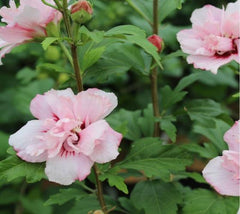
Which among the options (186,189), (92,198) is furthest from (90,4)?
(186,189)

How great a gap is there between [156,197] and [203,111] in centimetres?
23

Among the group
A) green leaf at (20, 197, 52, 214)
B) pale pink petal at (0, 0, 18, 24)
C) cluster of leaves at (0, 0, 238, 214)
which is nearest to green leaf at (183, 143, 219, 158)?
cluster of leaves at (0, 0, 238, 214)

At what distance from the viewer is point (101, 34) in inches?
31.7

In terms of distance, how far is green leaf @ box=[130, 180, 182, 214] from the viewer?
1004 millimetres

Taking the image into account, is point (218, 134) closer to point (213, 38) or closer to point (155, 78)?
point (155, 78)

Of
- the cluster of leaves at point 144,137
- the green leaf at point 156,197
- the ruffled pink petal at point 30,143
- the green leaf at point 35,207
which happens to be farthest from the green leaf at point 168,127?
the green leaf at point 35,207

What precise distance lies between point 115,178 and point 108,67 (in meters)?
0.27

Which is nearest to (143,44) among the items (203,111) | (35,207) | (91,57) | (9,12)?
(91,57)

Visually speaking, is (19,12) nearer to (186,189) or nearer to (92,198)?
(92,198)

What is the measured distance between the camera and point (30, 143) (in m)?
0.81

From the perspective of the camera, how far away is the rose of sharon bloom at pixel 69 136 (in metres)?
0.78

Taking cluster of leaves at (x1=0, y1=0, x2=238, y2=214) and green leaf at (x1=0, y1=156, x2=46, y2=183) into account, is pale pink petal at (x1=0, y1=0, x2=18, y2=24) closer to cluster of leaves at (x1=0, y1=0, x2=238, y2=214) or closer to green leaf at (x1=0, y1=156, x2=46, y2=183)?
cluster of leaves at (x1=0, y1=0, x2=238, y2=214)

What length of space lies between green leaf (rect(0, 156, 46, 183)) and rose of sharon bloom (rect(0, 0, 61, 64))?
0.21m

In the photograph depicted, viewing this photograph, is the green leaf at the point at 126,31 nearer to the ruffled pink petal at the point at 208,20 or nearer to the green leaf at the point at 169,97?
the ruffled pink petal at the point at 208,20
